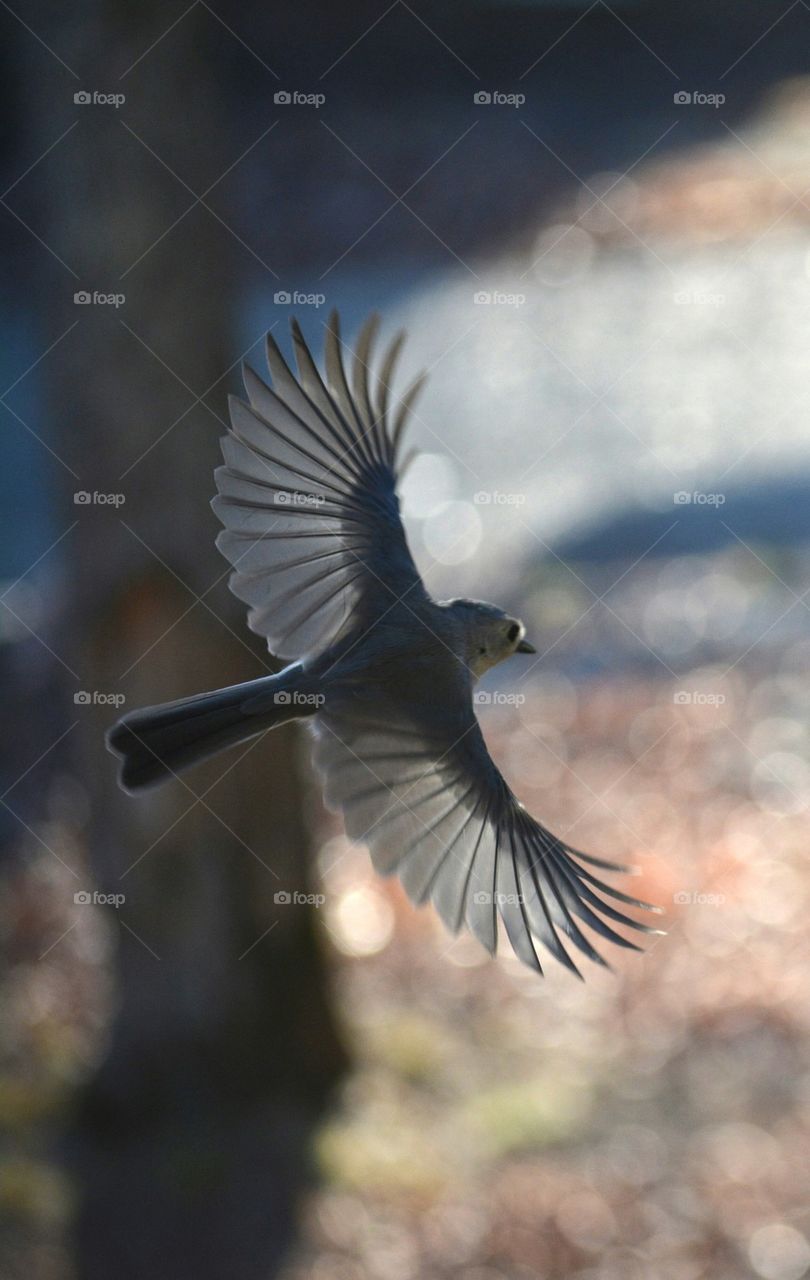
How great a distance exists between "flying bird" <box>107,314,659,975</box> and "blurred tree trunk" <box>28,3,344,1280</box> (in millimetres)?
1256

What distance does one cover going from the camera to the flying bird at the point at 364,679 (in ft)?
2.98

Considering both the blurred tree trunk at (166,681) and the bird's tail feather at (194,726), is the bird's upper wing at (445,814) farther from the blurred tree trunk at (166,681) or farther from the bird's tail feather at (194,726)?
the blurred tree trunk at (166,681)

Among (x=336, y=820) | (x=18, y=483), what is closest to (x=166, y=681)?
(x=336, y=820)

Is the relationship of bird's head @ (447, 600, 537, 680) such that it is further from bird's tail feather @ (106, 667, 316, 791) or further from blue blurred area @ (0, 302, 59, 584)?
blue blurred area @ (0, 302, 59, 584)

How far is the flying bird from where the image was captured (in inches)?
35.8

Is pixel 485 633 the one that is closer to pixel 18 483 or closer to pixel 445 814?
pixel 445 814

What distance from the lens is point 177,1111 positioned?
101 inches

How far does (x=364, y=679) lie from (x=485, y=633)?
0.33 feet

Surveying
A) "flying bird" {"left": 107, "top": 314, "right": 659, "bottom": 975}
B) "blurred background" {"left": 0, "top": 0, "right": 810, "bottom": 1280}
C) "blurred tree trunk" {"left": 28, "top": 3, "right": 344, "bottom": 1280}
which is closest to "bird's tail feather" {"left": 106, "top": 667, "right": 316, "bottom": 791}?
"flying bird" {"left": 107, "top": 314, "right": 659, "bottom": 975}

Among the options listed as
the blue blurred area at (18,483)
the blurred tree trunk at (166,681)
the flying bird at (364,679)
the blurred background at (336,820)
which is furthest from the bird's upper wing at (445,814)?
the blue blurred area at (18,483)

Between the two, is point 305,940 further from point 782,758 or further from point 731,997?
point 782,758

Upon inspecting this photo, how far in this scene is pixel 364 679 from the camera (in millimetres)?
953

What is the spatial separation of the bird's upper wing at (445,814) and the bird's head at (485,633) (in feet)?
0.08

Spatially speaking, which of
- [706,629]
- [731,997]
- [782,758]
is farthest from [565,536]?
[731,997]
